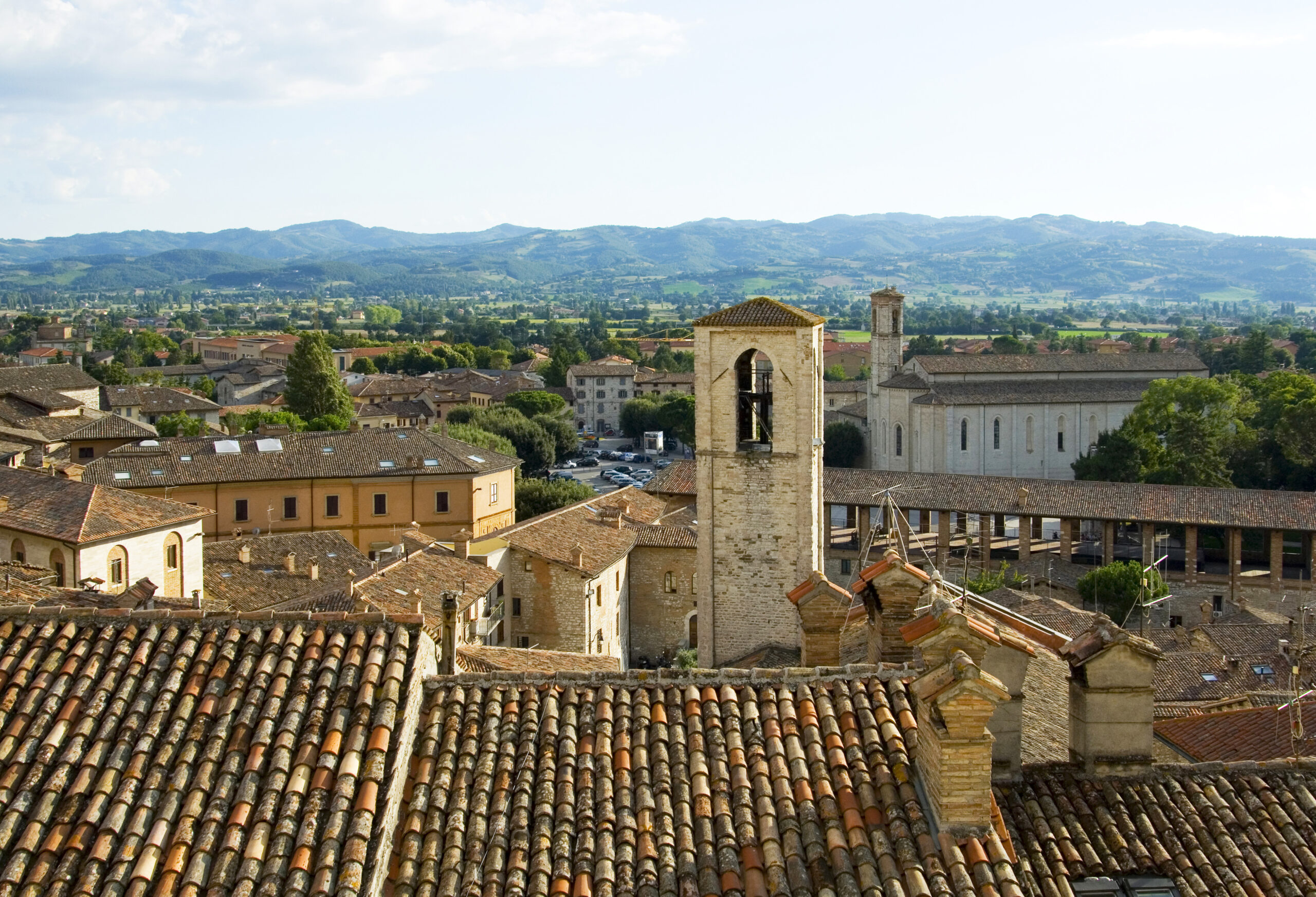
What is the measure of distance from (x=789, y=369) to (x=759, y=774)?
55.8 ft

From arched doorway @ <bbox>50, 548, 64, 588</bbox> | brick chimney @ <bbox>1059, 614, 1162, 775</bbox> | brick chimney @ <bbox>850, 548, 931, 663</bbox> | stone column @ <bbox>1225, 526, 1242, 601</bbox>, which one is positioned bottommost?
stone column @ <bbox>1225, 526, 1242, 601</bbox>

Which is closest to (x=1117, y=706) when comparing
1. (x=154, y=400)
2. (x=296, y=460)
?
(x=296, y=460)

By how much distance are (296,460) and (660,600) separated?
43.1 ft

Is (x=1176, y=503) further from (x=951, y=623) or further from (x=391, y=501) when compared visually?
(x=951, y=623)

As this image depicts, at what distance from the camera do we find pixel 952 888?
20.6ft

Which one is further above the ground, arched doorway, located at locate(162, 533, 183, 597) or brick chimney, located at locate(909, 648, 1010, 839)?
brick chimney, located at locate(909, 648, 1010, 839)

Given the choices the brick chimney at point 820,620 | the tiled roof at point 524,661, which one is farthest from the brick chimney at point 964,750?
the tiled roof at point 524,661

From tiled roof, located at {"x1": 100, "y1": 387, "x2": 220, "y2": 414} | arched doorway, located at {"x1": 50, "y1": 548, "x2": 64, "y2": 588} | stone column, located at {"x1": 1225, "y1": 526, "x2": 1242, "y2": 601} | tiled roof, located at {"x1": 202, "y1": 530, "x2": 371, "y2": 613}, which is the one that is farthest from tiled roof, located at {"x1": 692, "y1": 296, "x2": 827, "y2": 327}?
tiled roof, located at {"x1": 100, "y1": 387, "x2": 220, "y2": 414}

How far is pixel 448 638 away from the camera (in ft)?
33.0

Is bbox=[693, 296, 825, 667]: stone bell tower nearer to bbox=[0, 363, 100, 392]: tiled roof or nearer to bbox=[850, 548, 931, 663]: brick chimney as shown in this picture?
bbox=[850, 548, 931, 663]: brick chimney

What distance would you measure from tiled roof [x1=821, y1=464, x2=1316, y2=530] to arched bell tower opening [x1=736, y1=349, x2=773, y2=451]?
56.8ft

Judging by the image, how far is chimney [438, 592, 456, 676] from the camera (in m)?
9.80

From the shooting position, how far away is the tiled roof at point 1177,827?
756 centimetres

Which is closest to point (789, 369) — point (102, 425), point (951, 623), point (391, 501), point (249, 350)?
point (951, 623)
